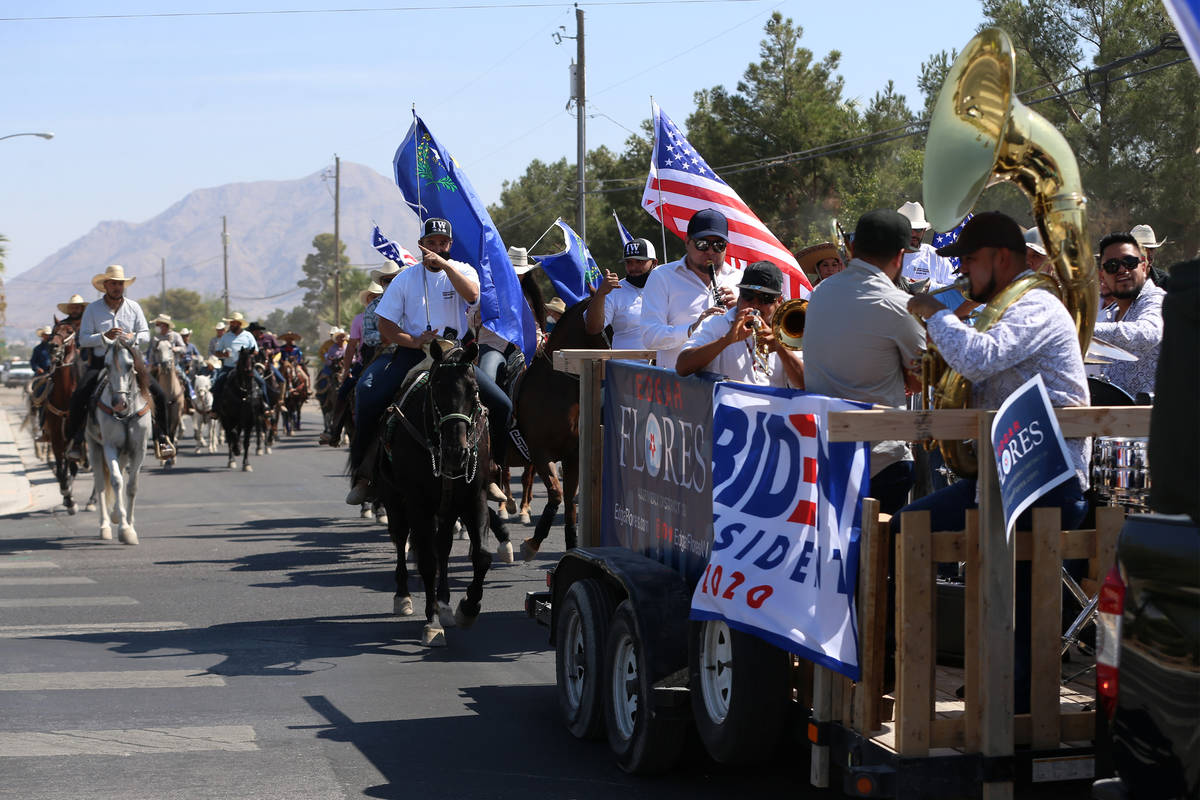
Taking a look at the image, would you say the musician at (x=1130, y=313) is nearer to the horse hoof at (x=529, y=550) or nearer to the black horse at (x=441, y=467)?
the black horse at (x=441, y=467)

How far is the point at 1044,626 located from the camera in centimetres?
498

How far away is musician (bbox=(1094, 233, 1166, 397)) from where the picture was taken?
8.52 meters

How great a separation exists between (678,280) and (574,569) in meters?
1.92

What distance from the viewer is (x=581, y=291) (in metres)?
15.2

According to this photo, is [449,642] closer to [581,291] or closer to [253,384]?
[581,291]

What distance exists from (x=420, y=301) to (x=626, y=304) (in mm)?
1938

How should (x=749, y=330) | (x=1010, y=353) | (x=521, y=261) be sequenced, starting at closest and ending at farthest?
(x=1010, y=353)
(x=749, y=330)
(x=521, y=261)

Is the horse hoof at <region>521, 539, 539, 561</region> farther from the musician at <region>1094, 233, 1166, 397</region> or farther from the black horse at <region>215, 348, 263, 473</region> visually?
the black horse at <region>215, 348, 263, 473</region>

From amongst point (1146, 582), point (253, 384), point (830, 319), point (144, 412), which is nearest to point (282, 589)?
point (144, 412)

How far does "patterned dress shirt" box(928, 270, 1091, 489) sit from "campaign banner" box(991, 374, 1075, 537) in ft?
1.37

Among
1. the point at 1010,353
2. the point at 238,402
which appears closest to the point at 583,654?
the point at 1010,353

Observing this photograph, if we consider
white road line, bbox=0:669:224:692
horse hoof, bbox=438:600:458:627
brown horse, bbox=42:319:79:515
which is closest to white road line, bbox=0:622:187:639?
white road line, bbox=0:669:224:692

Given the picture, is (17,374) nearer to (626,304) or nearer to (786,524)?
(626,304)

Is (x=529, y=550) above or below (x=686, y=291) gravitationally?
below
